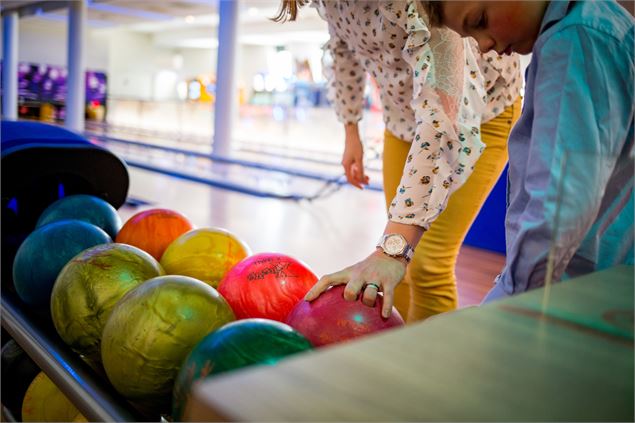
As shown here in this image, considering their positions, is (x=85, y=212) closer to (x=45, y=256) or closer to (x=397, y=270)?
(x=45, y=256)

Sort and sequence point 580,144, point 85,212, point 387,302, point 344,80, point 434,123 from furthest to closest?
1. point 85,212
2. point 344,80
3. point 434,123
4. point 387,302
5. point 580,144

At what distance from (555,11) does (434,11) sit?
223 millimetres

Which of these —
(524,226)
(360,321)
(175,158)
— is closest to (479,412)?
(524,226)

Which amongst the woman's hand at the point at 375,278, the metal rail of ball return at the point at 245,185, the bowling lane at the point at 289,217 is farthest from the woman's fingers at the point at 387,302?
the metal rail of ball return at the point at 245,185

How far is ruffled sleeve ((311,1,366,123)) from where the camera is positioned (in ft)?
6.45

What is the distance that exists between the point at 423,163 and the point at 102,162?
1.54 m

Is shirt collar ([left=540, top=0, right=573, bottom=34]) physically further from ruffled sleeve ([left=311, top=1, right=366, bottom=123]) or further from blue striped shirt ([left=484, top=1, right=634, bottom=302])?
ruffled sleeve ([left=311, top=1, right=366, bottom=123])

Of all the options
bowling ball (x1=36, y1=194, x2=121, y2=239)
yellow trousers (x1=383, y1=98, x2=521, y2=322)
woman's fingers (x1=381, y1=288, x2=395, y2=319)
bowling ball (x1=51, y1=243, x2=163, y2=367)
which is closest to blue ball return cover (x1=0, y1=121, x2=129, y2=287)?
bowling ball (x1=36, y1=194, x2=121, y2=239)

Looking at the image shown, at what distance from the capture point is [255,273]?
1.65 metres

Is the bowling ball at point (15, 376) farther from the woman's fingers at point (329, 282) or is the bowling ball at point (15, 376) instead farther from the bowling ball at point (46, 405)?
the woman's fingers at point (329, 282)

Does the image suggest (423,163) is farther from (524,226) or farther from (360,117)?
(360,117)

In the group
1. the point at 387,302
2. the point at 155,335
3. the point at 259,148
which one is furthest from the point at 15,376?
the point at 259,148

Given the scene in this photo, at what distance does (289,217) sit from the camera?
18.2 ft

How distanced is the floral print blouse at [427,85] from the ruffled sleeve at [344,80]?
183mm
